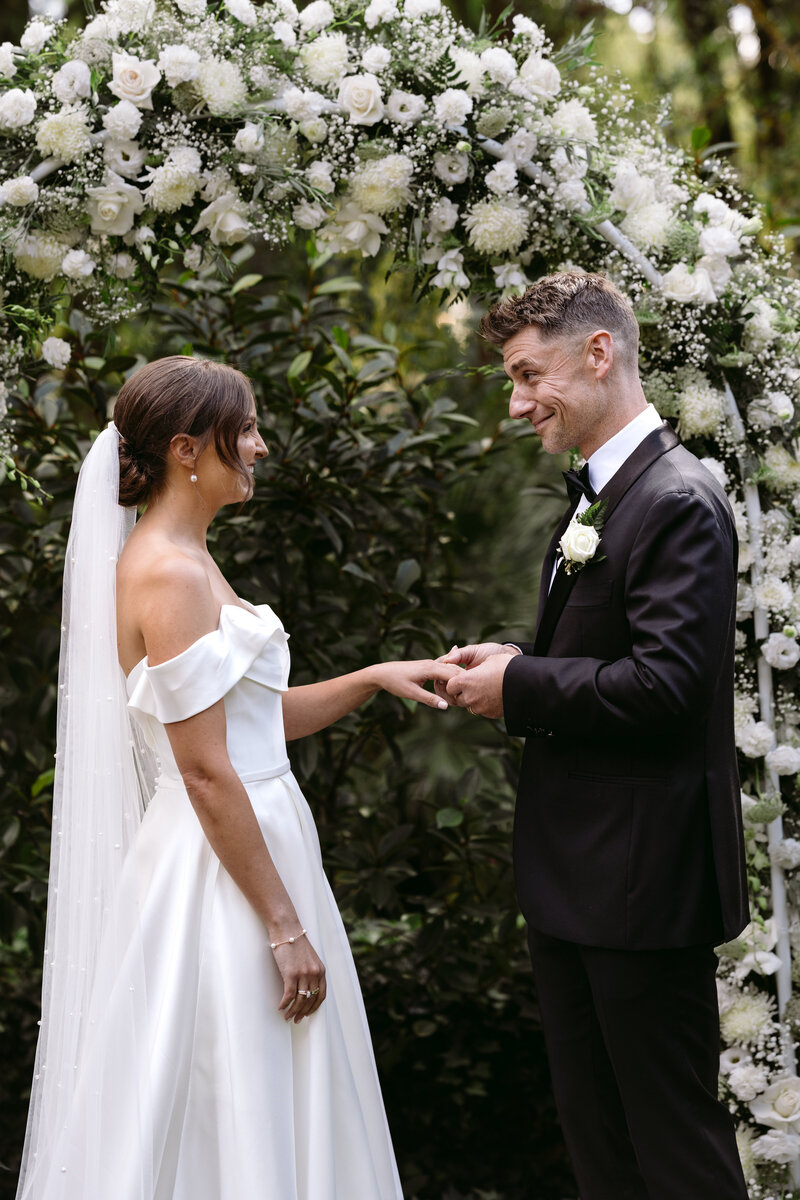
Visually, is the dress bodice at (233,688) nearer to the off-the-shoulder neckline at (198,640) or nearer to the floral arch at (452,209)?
the off-the-shoulder neckline at (198,640)

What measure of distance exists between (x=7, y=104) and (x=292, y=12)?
2.46 ft

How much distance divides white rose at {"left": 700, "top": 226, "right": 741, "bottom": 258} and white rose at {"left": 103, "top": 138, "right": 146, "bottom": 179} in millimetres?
1445

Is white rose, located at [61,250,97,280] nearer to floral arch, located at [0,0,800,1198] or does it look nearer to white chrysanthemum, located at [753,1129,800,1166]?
floral arch, located at [0,0,800,1198]

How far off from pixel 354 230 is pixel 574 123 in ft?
2.04

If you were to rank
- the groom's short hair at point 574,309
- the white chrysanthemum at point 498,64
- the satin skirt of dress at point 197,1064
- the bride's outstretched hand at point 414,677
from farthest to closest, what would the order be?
the white chrysanthemum at point 498,64 < the bride's outstretched hand at point 414,677 < the groom's short hair at point 574,309 < the satin skirt of dress at point 197,1064

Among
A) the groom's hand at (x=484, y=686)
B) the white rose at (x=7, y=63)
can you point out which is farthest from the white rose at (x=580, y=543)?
the white rose at (x=7, y=63)

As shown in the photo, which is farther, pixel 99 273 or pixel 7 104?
pixel 99 273

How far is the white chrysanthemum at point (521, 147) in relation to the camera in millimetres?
2727

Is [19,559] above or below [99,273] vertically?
below

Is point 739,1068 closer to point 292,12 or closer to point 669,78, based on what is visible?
point 292,12

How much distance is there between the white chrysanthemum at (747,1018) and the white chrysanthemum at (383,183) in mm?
2222

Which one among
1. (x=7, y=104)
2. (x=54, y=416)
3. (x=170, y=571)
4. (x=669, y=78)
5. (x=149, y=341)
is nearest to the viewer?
(x=170, y=571)

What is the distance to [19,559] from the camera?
143 inches

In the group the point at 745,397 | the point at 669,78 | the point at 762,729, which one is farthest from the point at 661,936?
the point at 669,78
